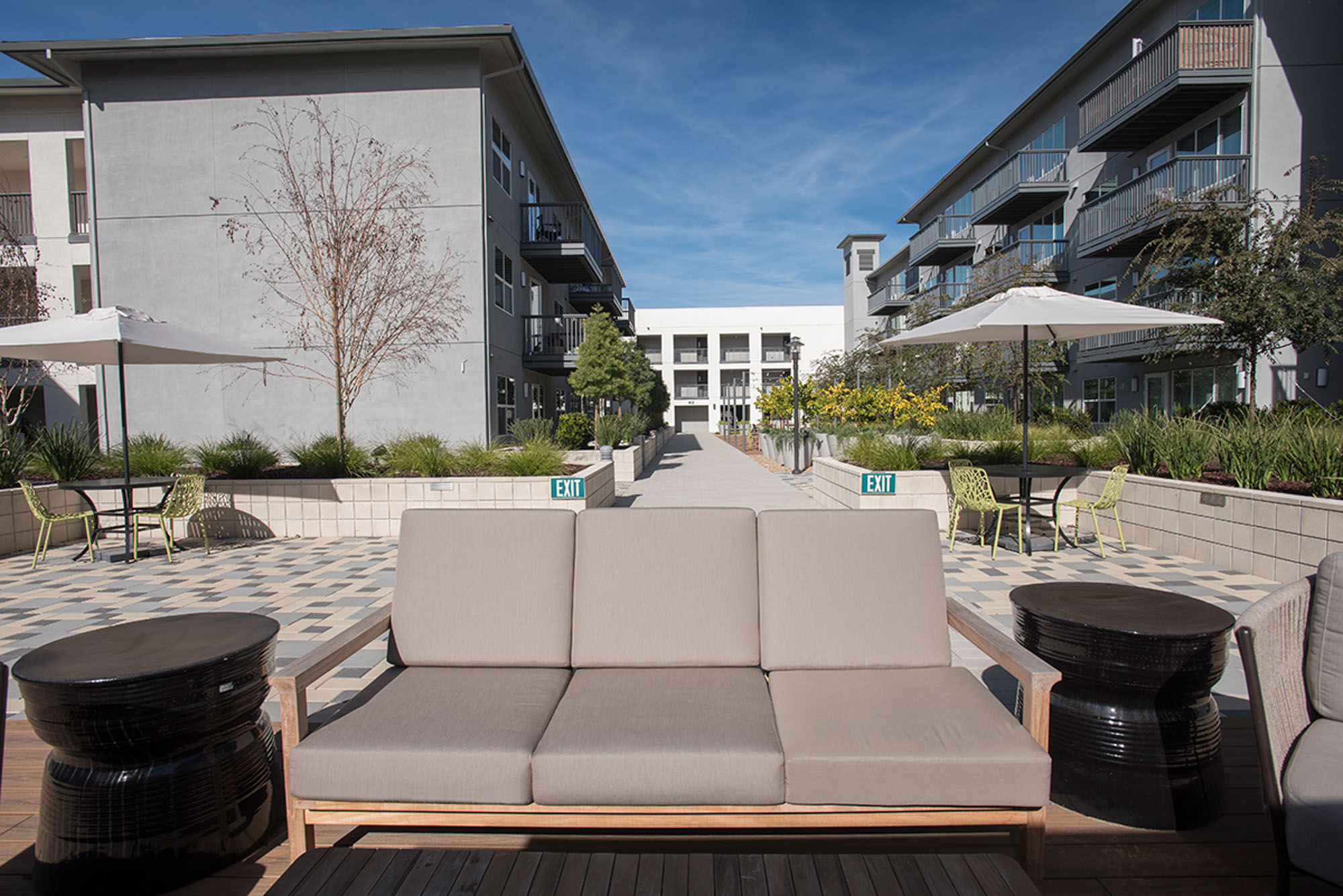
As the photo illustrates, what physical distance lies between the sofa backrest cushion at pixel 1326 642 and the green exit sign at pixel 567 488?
7.17 meters

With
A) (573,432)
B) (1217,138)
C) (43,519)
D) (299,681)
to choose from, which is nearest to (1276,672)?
(299,681)

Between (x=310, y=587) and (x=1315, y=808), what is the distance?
6.69 meters

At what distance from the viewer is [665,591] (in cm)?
292

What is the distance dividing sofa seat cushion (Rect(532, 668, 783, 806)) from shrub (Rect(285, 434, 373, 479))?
8.14 meters

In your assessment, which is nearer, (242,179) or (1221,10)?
(242,179)

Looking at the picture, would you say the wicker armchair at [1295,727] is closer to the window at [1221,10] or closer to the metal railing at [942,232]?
the window at [1221,10]

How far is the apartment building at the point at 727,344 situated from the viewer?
52.5 metres

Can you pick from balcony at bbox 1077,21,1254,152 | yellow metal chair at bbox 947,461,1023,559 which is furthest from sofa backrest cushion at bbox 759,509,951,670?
balcony at bbox 1077,21,1254,152

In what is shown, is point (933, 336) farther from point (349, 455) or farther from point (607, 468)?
point (349, 455)

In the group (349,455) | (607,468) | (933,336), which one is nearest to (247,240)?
(349,455)

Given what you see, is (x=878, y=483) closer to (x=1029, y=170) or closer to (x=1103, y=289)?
(x=1103, y=289)

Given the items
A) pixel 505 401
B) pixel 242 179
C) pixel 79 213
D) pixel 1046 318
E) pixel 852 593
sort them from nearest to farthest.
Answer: pixel 852 593
pixel 1046 318
pixel 242 179
pixel 505 401
pixel 79 213

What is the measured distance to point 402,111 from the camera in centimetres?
1426

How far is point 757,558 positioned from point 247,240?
15420 millimetres
